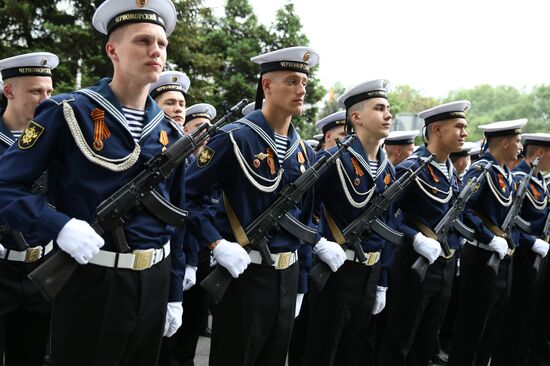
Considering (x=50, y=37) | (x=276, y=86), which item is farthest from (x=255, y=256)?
(x=50, y=37)

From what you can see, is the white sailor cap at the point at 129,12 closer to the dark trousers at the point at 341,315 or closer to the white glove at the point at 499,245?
the dark trousers at the point at 341,315

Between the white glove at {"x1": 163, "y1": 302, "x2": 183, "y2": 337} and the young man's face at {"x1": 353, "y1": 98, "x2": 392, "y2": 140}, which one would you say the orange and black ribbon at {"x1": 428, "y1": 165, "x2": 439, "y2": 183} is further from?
the white glove at {"x1": 163, "y1": 302, "x2": 183, "y2": 337}

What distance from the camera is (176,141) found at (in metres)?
3.19

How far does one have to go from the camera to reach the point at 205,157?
3.84 metres

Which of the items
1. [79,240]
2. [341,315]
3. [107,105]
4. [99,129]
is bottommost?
[341,315]

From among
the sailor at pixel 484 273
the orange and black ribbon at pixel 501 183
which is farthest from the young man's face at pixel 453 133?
the orange and black ribbon at pixel 501 183

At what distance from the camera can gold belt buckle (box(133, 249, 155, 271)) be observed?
299 centimetres

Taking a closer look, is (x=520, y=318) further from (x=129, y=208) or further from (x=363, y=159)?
(x=129, y=208)

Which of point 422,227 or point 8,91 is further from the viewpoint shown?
point 422,227

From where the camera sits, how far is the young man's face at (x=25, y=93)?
15.1 ft

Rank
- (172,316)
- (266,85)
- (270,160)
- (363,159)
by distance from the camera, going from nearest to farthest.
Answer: (172,316) → (270,160) → (266,85) → (363,159)

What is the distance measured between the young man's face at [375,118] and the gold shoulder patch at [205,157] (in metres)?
1.66

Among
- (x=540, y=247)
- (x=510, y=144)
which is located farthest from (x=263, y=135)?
(x=540, y=247)

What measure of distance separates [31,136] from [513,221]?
477 cm
